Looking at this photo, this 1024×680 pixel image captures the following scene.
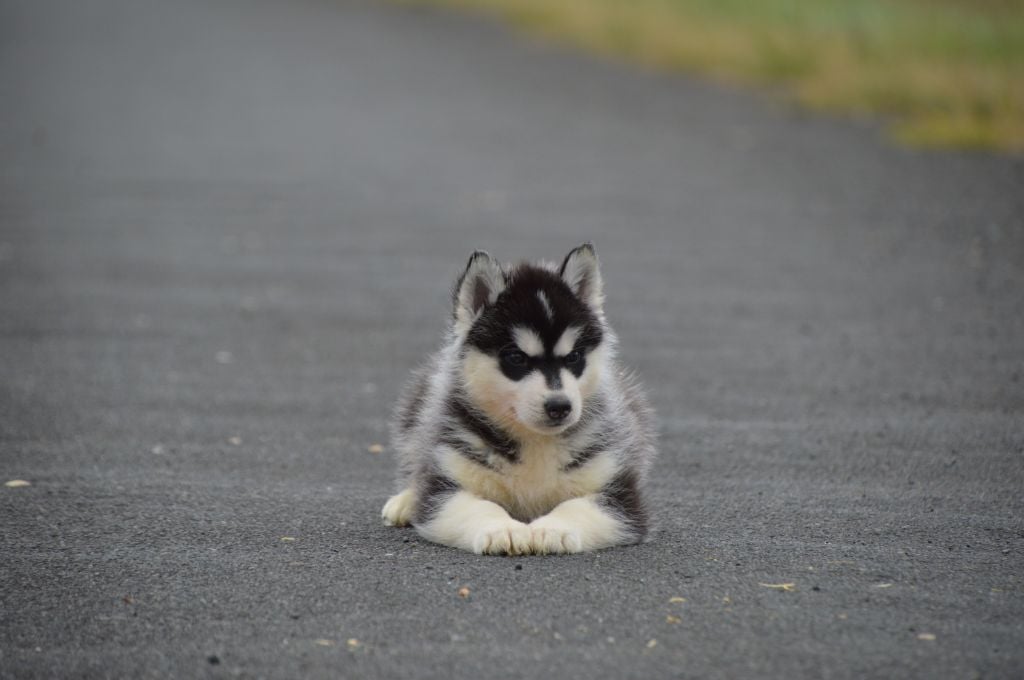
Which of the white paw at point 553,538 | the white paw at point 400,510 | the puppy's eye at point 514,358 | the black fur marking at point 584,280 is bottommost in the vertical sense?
the white paw at point 400,510

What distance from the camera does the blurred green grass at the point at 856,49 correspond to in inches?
707

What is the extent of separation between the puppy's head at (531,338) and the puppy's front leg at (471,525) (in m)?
0.38

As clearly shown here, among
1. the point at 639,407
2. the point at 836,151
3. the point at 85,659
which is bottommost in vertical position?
the point at 85,659

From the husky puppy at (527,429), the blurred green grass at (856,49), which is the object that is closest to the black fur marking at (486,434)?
the husky puppy at (527,429)

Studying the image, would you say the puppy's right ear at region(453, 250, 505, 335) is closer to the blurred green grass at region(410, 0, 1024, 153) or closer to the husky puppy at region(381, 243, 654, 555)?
the husky puppy at region(381, 243, 654, 555)

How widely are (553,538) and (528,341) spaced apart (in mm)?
807

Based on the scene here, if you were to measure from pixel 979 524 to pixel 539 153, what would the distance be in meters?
12.9

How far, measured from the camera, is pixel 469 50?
28.1m

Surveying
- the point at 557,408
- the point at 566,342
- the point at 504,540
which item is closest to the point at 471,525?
the point at 504,540

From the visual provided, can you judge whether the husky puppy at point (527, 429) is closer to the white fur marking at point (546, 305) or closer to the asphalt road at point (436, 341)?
the white fur marking at point (546, 305)

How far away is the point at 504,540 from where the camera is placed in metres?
6.18

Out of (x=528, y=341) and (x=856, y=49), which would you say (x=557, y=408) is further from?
(x=856, y=49)

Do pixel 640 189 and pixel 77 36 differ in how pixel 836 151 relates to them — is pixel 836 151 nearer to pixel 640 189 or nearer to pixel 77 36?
pixel 640 189

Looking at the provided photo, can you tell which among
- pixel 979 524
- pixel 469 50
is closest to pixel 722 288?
pixel 979 524
